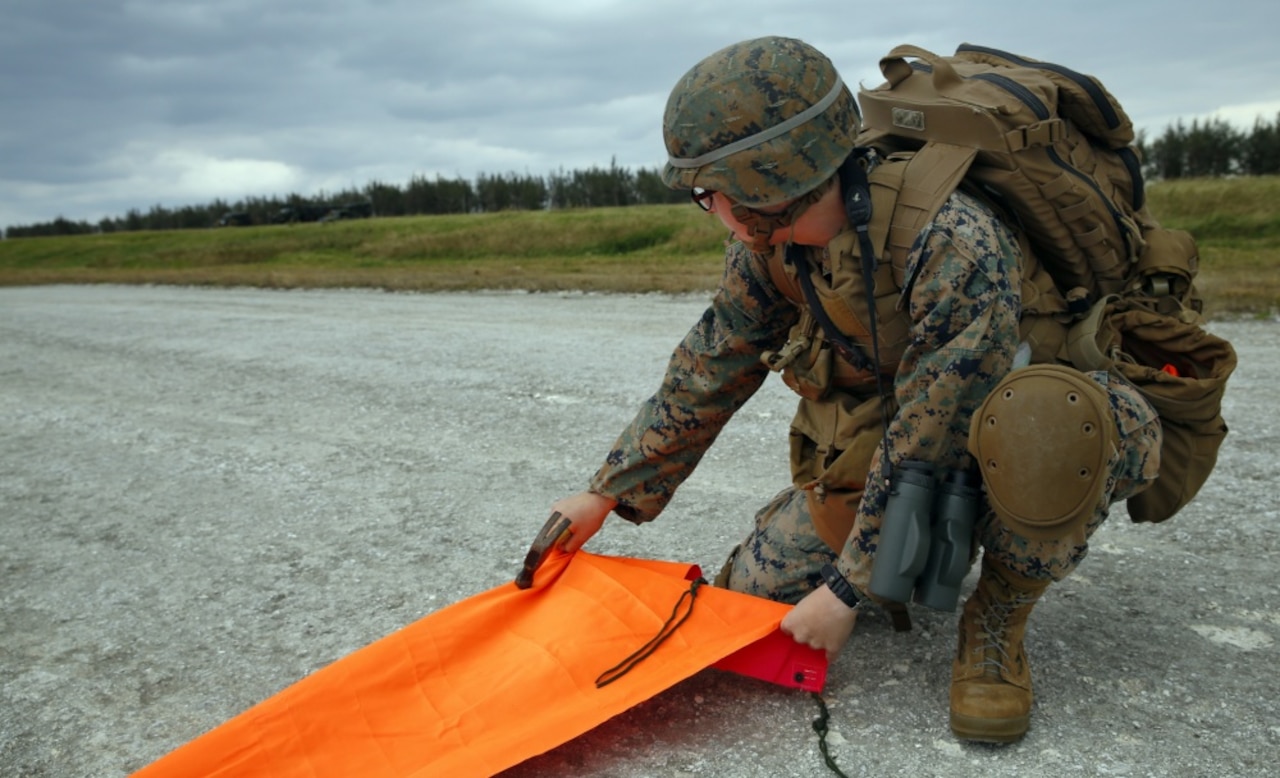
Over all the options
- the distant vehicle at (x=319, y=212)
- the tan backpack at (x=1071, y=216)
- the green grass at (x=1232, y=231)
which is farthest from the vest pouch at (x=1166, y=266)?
the distant vehicle at (x=319, y=212)

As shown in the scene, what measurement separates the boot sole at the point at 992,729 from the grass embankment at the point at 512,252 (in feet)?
23.1

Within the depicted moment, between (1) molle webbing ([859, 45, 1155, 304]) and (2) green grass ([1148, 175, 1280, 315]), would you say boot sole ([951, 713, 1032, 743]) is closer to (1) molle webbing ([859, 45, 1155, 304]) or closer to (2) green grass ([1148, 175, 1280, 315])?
(1) molle webbing ([859, 45, 1155, 304])

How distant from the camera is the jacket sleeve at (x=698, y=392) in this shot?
304 cm

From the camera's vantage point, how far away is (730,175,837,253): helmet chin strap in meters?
2.61

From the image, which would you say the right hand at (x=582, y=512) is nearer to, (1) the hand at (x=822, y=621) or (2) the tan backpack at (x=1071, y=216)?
(1) the hand at (x=822, y=621)

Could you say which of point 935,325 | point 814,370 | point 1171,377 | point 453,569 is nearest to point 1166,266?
point 1171,377

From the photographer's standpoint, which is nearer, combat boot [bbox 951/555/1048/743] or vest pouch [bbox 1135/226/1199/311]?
combat boot [bbox 951/555/1048/743]

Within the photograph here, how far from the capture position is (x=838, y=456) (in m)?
2.89

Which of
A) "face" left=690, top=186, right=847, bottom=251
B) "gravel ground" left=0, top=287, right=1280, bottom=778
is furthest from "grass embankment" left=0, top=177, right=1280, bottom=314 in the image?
"face" left=690, top=186, right=847, bottom=251

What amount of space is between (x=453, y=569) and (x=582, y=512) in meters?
0.79

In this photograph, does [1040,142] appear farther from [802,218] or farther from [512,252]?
[512,252]

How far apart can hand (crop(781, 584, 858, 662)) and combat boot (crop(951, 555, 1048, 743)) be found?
0.30 m

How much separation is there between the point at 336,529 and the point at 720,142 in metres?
2.35

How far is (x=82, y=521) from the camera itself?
14.4 feet
